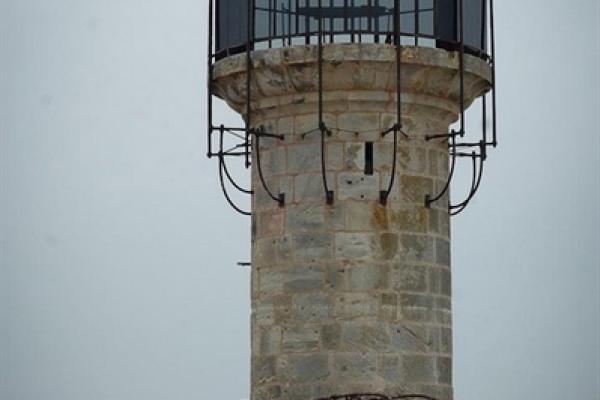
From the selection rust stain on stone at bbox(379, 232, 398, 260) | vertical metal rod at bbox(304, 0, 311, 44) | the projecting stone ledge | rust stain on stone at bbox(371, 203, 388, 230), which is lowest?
rust stain on stone at bbox(379, 232, 398, 260)

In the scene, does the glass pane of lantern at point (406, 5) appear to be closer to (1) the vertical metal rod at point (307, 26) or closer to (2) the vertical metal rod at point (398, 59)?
(2) the vertical metal rod at point (398, 59)

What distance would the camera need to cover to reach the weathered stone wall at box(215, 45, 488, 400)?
18.0m

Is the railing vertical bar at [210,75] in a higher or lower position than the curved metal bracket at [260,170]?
higher

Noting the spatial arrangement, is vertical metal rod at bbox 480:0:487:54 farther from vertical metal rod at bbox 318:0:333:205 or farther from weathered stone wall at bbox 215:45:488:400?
vertical metal rod at bbox 318:0:333:205

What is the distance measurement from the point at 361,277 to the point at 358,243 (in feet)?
1.11

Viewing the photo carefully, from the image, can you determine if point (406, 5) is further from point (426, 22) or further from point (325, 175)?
point (325, 175)

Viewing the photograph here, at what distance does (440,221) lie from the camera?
1872cm

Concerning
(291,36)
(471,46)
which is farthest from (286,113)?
(471,46)

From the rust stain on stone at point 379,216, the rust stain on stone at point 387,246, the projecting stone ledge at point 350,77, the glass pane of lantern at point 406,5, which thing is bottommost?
the rust stain on stone at point 387,246

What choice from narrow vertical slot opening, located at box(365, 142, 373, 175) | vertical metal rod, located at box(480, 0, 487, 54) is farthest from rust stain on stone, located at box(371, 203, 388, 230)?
vertical metal rod, located at box(480, 0, 487, 54)

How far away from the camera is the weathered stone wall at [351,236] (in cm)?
1800

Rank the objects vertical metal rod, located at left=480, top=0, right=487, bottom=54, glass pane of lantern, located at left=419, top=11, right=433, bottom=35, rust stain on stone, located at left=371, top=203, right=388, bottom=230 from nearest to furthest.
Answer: rust stain on stone, located at left=371, top=203, right=388, bottom=230, glass pane of lantern, located at left=419, top=11, right=433, bottom=35, vertical metal rod, located at left=480, top=0, right=487, bottom=54

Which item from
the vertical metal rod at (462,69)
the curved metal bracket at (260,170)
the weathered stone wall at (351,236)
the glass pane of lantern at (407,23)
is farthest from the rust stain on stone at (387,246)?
the glass pane of lantern at (407,23)

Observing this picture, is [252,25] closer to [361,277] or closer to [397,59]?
[397,59]
